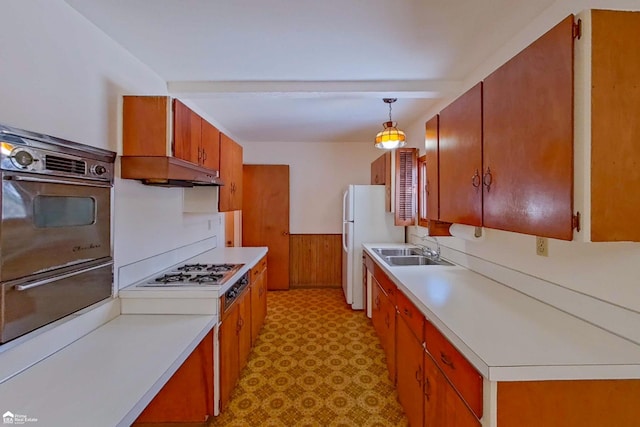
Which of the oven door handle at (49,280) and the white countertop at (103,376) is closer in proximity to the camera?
the white countertop at (103,376)

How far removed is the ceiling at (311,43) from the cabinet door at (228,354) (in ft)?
5.87

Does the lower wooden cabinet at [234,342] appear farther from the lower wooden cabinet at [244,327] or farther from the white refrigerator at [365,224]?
the white refrigerator at [365,224]

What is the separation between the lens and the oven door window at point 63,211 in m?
1.30

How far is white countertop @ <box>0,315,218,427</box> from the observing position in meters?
0.96

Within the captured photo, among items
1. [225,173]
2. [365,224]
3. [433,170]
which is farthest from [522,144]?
[365,224]

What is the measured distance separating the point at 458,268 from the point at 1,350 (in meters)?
2.65

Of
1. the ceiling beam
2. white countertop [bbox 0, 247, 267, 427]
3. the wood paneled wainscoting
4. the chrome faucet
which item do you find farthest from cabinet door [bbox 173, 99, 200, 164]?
the wood paneled wainscoting

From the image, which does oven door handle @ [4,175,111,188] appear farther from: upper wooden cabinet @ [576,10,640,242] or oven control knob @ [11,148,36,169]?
upper wooden cabinet @ [576,10,640,242]

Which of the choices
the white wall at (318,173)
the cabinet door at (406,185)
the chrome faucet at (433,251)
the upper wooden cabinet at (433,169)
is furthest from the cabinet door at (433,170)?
the white wall at (318,173)

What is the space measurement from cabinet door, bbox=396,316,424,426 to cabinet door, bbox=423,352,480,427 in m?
0.08

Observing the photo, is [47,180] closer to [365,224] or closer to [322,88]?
[322,88]

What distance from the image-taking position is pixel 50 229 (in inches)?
53.2

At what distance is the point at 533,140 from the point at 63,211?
2.06 metres

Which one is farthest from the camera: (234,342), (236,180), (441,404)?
(236,180)
